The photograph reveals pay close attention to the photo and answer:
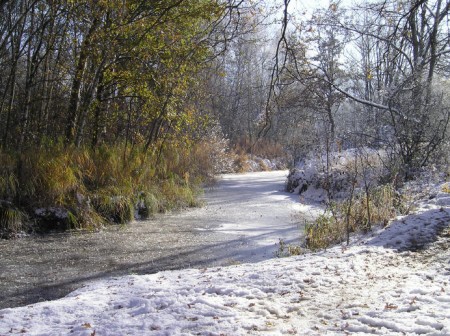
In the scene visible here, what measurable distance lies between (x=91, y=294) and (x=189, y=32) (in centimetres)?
765

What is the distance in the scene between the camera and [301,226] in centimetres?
911

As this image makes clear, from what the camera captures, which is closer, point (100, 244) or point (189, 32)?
point (100, 244)

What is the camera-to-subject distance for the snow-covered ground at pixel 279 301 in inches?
125

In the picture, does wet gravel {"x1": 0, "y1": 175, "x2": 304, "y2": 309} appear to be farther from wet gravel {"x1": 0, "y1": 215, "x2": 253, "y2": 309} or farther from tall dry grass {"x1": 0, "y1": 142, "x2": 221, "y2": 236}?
tall dry grass {"x1": 0, "y1": 142, "x2": 221, "y2": 236}

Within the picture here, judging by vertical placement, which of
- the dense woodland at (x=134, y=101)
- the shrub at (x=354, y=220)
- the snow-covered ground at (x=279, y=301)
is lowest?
the snow-covered ground at (x=279, y=301)

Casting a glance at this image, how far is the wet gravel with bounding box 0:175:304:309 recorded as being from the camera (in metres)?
5.50

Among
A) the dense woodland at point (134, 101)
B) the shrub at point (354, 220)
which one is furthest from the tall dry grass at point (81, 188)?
the shrub at point (354, 220)

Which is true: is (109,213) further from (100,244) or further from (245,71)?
(245,71)

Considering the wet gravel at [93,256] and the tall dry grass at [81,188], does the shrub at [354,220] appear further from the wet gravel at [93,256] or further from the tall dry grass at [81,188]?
the tall dry grass at [81,188]

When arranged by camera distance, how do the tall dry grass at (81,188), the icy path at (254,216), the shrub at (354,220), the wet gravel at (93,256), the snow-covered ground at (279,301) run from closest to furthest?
the snow-covered ground at (279,301)
the wet gravel at (93,256)
the shrub at (354,220)
the icy path at (254,216)
the tall dry grass at (81,188)

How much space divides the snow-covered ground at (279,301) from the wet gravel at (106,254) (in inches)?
30.9

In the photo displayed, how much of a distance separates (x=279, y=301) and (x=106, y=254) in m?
3.96

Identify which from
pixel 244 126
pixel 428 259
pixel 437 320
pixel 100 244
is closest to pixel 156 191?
pixel 100 244

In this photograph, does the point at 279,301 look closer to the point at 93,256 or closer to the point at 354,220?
the point at 354,220
